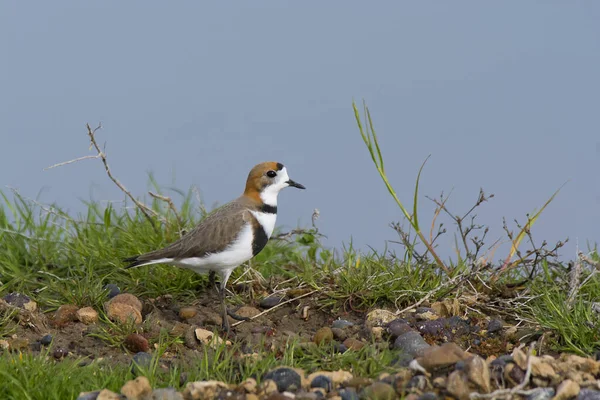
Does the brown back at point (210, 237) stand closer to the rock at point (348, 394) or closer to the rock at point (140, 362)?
the rock at point (140, 362)

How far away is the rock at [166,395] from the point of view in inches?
188

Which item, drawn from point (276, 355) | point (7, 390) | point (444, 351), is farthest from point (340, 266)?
point (7, 390)

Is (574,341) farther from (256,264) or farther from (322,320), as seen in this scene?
(256,264)

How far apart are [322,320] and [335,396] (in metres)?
2.49

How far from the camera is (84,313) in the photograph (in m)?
7.27

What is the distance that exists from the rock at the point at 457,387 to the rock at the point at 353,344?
1328mm

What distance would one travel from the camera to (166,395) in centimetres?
479

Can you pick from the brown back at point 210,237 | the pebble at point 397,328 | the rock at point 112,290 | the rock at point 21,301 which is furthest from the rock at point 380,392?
the rock at point 21,301

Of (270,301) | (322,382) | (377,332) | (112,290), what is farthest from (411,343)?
(112,290)

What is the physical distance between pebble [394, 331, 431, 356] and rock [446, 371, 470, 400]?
1.22 meters

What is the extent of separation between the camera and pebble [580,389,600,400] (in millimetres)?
4840

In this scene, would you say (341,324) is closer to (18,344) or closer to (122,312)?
(122,312)

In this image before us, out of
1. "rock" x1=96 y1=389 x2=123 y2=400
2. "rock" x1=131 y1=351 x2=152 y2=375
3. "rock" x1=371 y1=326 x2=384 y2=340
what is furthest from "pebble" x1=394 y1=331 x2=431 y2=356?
"rock" x1=96 y1=389 x2=123 y2=400

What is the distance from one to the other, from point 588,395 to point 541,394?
0.28 m
